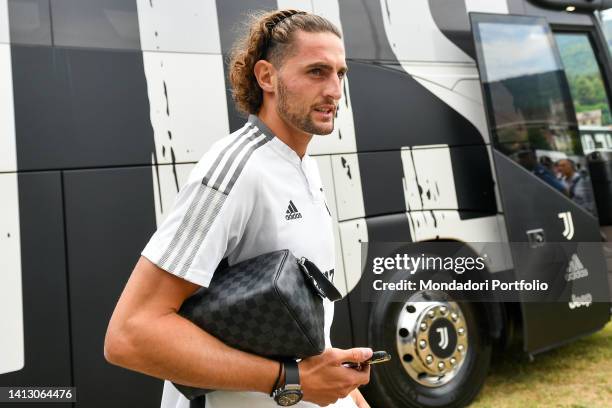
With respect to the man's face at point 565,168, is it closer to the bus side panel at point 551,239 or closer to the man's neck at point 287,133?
the bus side panel at point 551,239

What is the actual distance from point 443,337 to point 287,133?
2507mm

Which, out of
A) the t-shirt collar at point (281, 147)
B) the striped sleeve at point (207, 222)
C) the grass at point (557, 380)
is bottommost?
the grass at point (557, 380)

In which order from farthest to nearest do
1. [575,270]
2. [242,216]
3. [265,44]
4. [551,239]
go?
[575,270] → [551,239] → [265,44] → [242,216]

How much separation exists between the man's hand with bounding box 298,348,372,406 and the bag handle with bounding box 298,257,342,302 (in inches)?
5.1

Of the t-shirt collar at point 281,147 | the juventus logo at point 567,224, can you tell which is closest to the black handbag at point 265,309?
the t-shirt collar at point 281,147

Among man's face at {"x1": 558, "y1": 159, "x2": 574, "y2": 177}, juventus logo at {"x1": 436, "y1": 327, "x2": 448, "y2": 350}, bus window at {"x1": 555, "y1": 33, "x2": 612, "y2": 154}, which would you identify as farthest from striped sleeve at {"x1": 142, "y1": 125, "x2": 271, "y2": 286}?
bus window at {"x1": 555, "y1": 33, "x2": 612, "y2": 154}

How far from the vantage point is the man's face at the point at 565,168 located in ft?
13.3

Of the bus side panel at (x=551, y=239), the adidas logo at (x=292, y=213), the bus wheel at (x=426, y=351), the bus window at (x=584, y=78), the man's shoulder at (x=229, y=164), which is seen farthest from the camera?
the bus window at (x=584, y=78)

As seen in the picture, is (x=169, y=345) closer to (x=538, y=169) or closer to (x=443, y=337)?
(x=443, y=337)

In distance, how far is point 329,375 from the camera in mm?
1160

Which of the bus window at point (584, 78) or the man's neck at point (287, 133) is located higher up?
the bus window at point (584, 78)

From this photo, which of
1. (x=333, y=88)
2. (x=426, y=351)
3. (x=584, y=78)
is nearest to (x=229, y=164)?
(x=333, y=88)

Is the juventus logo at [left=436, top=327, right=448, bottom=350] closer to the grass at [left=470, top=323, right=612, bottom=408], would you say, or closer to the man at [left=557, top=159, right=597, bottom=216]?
the grass at [left=470, top=323, right=612, bottom=408]

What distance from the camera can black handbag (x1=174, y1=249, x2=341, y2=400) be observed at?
105 cm
